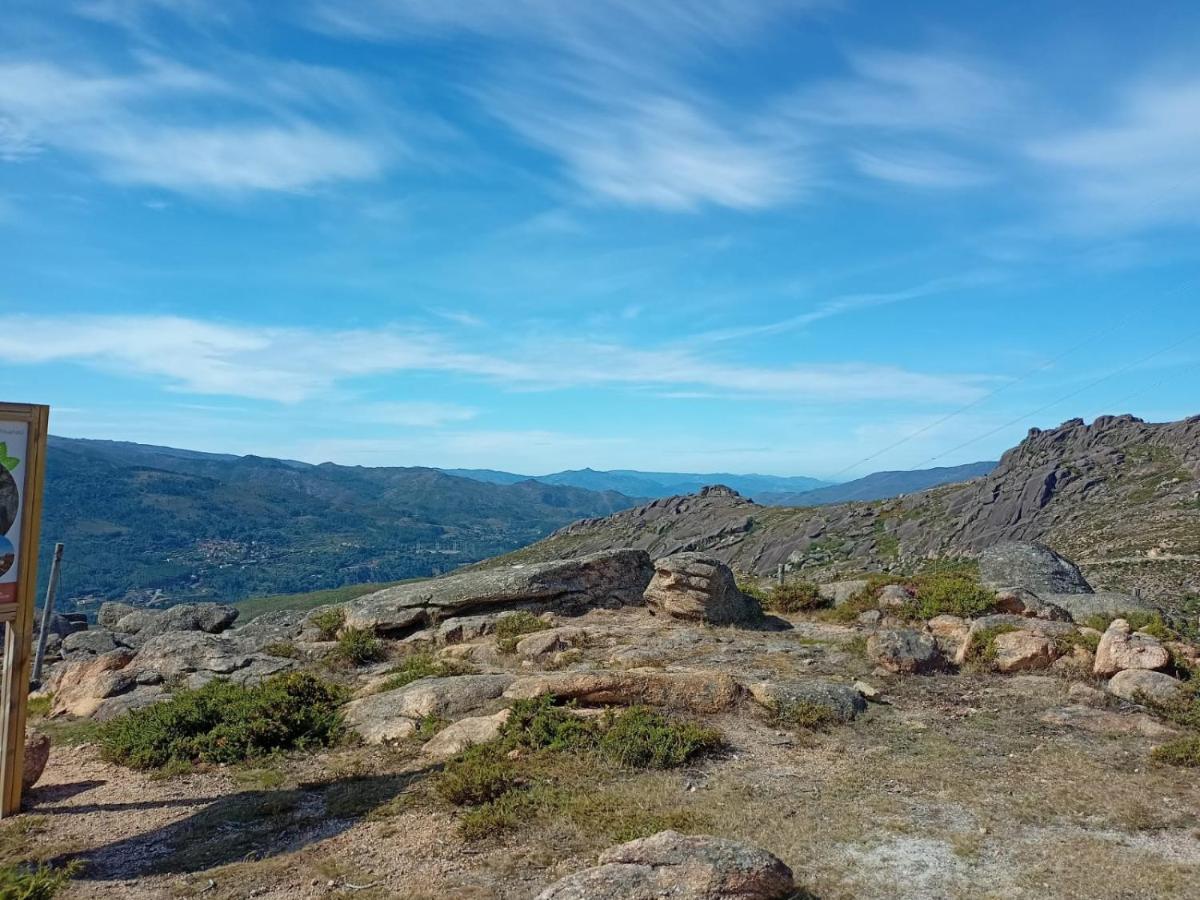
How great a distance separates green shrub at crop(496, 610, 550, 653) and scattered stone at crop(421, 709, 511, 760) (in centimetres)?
633

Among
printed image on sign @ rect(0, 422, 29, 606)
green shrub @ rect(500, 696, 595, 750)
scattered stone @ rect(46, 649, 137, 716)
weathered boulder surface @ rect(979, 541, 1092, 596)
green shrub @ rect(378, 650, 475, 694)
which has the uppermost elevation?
printed image on sign @ rect(0, 422, 29, 606)

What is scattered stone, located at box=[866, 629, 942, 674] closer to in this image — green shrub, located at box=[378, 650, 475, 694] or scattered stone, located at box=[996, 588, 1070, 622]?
scattered stone, located at box=[996, 588, 1070, 622]

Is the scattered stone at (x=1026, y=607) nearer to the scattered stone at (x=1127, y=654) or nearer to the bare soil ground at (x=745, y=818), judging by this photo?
the scattered stone at (x=1127, y=654)

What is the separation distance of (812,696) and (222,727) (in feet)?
33.2

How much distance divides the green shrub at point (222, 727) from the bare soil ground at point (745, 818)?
468 mm

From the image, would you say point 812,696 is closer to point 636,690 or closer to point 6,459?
point 636,690

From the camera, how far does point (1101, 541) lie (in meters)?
70.1

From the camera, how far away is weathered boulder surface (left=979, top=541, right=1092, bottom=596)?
1050 inches

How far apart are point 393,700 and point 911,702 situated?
31.9 feet

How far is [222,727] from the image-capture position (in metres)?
13.4

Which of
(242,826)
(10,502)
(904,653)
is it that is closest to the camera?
(242,826)

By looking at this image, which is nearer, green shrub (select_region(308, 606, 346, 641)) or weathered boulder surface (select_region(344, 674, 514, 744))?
weathered boulder surface (select_region(344, 674, 514, 744))

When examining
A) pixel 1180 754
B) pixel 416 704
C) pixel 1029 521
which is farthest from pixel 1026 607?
pixel 1029 521

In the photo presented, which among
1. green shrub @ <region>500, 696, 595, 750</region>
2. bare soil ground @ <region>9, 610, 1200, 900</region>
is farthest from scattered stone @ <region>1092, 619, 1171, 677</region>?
green shrub @ <region>500, 696, 595, 750</region>
